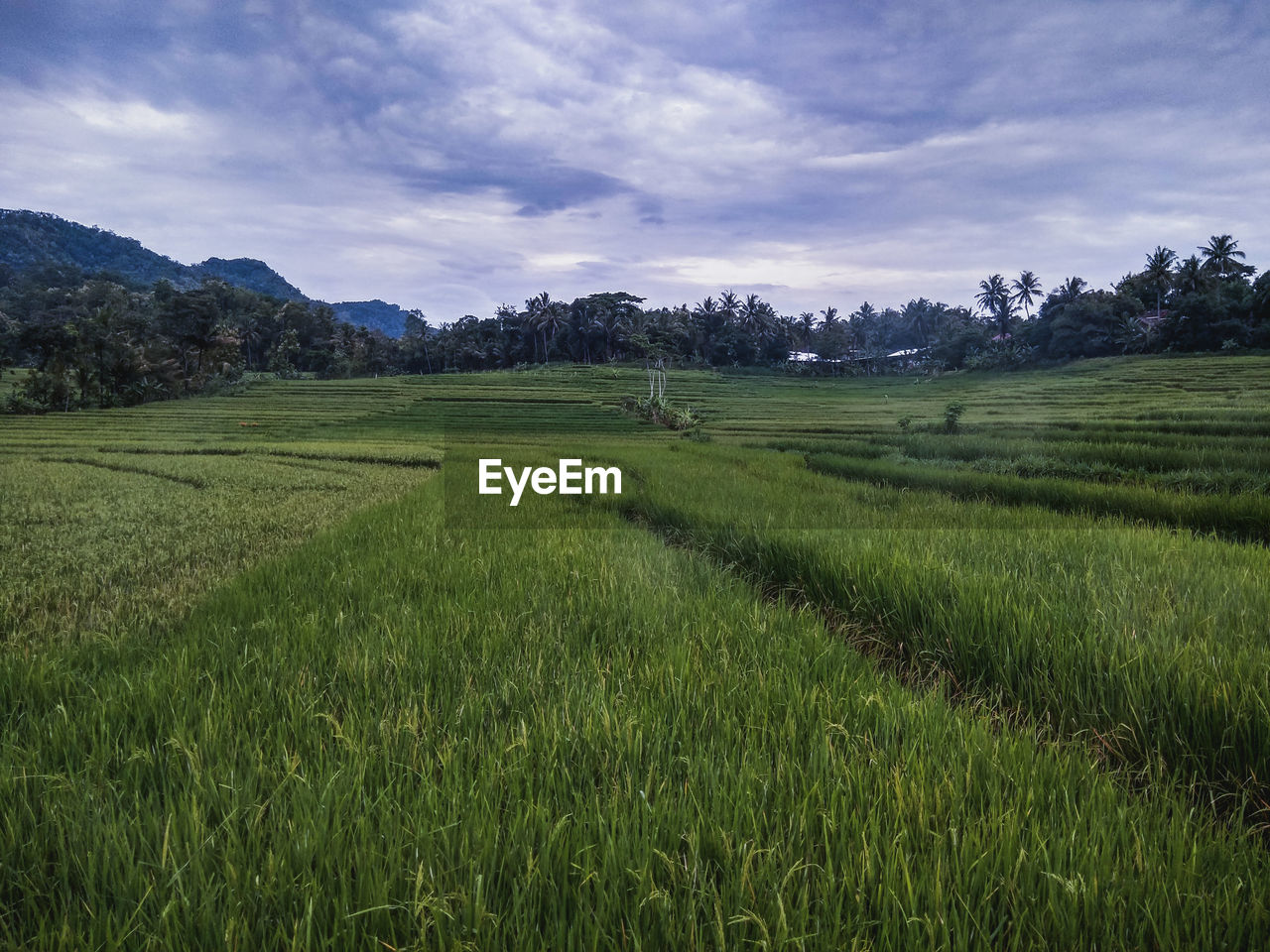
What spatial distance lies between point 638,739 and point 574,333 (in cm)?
6481

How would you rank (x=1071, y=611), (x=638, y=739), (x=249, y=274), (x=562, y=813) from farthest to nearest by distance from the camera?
(x=249, y=274), (x=1071, y=611), (x=638, y=739), (x=562, y=813)

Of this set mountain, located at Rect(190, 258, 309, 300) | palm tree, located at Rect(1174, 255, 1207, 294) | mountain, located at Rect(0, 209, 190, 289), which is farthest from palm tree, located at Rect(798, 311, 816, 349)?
mountain, located at Rect(190, 258, 309, 300)

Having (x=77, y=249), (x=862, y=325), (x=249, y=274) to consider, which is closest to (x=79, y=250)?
(x=77, y=249)

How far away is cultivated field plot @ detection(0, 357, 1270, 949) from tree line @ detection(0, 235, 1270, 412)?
1073 cm

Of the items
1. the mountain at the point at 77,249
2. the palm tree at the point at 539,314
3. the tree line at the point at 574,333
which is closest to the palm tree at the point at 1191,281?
the tree line at the point at 574,333

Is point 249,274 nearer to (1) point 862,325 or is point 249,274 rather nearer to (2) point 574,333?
(2) point 574,333

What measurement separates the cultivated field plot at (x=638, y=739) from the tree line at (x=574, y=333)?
1073cm

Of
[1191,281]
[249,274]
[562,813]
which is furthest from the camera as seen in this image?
[249,274]

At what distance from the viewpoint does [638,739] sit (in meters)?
1.48

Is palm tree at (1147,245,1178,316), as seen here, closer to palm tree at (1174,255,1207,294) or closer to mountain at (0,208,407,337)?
palm tree at (1174,255,1207,294)

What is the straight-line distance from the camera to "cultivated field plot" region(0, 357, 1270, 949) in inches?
38.8

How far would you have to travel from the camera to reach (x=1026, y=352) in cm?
1470

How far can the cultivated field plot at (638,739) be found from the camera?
3.23ft

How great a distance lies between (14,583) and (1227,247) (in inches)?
1727
